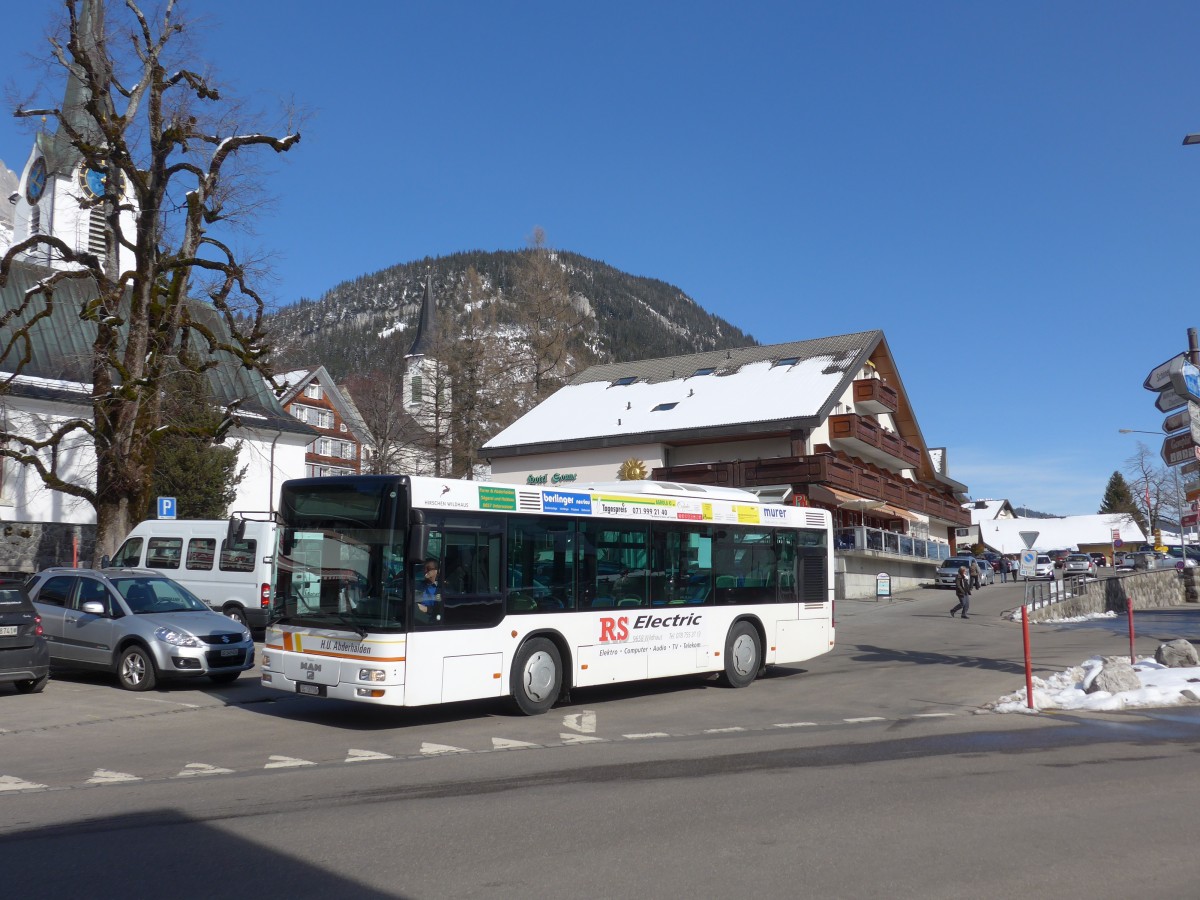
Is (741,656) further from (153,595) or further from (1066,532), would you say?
(1066,532)

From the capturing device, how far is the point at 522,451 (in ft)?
167

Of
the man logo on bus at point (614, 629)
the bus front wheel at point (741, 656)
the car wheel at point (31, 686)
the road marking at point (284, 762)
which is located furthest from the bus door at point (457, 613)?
the car wheel at point (31, 686)

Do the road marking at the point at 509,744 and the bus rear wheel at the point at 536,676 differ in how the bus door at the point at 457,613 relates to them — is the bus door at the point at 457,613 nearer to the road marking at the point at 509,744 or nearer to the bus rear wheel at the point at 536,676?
the bus rear wheel at the point at 536,676

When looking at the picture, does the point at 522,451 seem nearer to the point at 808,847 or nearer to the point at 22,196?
the point at 22,196

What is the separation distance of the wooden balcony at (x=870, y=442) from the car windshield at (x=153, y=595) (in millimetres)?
35556

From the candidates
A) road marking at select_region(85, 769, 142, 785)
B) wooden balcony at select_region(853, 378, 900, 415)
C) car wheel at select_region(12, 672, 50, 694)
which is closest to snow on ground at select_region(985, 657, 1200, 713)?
road marking at select_region(85, 769, 142, 785)

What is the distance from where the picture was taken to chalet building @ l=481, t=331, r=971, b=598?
4409cm

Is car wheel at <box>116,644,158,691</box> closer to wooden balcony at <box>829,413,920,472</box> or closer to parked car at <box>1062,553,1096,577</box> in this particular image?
wooden balcony at <box>829,413,920,472</box>

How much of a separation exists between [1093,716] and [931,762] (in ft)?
14.6

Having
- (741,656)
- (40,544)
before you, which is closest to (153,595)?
(741,656)

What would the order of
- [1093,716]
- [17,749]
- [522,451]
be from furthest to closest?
[522,451] → [1093,716] → [17,749]

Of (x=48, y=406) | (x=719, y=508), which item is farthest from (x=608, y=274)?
(x=719, y=508)

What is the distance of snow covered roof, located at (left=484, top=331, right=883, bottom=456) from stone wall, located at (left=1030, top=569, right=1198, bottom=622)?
11.8m

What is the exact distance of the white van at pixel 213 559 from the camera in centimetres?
2168
